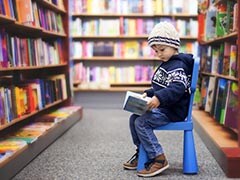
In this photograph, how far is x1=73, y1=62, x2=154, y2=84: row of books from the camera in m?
5.09

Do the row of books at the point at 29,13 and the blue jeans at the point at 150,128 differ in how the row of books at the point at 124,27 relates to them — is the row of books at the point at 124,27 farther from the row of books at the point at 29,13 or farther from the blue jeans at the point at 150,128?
the blue jeans at the point at 150,128

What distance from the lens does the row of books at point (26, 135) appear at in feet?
6.97

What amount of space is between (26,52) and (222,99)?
1.50 meters

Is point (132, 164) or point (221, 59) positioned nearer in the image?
point (132, 164)

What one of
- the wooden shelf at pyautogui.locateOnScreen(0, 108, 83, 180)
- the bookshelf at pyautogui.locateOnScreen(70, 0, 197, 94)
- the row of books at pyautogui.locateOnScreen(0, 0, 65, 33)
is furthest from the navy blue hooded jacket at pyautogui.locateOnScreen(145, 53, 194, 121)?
the bookshelf at pyautogui.locateOnScreen(70, 0, 197, 94)

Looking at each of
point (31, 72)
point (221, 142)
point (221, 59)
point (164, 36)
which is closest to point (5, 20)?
point (164, 36)

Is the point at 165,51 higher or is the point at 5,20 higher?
the point at 5,20

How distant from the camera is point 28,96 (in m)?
2.78

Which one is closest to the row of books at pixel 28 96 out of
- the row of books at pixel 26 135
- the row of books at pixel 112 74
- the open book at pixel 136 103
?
the row of books at pixel 26 135

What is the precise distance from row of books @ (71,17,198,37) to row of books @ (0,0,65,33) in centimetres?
129

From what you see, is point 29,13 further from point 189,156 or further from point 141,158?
point 189,156

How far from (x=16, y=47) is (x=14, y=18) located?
0.22 m

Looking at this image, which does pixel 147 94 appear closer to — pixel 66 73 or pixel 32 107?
pixel 32 107

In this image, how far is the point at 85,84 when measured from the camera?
5016 mm
